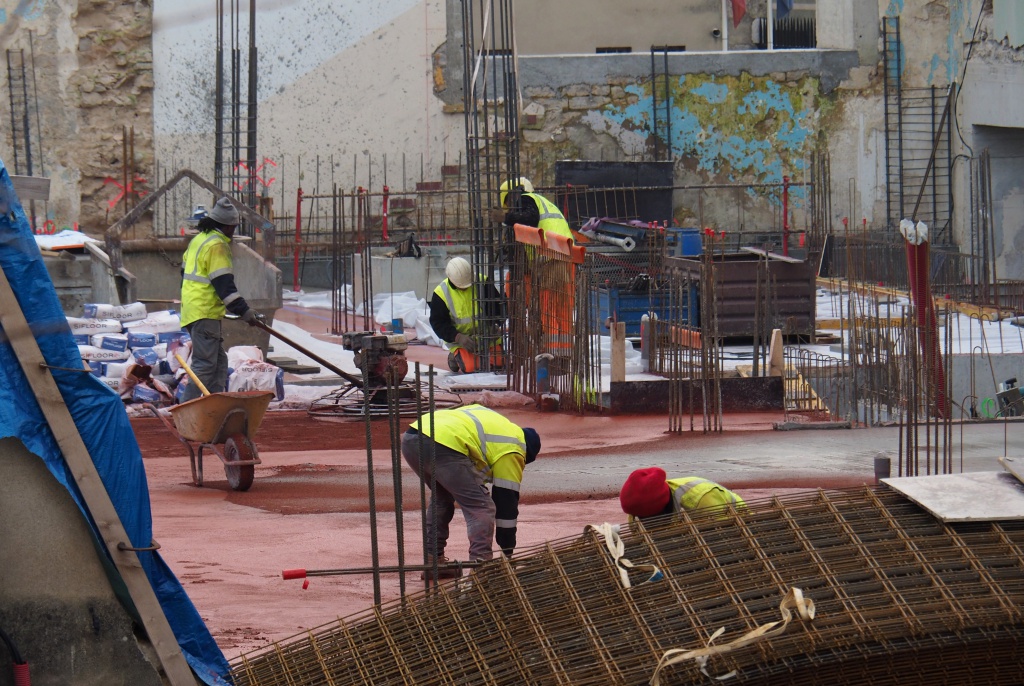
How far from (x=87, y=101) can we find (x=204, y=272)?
16.5 m

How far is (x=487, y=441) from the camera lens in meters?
6.29

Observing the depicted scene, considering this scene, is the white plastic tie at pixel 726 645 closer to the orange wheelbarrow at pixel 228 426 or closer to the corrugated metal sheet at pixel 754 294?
the orange wheelbarrow at pixel 228 426

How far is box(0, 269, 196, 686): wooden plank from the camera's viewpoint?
4758 mm

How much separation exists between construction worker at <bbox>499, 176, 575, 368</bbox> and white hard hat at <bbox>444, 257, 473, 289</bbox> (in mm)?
488

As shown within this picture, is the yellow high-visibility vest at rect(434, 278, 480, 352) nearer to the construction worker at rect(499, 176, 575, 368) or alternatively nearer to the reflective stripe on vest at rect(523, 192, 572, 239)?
the construction worker at rect(499, 176, 575, 368)

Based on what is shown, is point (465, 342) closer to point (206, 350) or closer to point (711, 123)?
point (206, 350)

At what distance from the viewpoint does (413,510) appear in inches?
328

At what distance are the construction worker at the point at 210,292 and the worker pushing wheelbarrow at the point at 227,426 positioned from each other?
1473 mm

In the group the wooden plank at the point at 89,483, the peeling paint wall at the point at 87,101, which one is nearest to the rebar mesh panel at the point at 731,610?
the wooden plank at the point at 89,483

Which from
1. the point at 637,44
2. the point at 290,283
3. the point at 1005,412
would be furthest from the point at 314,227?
the point at 1005,412

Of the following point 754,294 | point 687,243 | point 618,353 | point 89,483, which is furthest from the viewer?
point 687,243

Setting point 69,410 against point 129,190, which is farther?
point 129,190

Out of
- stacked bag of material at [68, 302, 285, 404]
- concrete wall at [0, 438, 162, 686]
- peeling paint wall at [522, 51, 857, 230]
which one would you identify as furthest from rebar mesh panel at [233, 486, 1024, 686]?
peeling paint wall at [522, 51, 857, 230]

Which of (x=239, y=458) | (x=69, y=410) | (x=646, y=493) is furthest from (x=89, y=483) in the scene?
(x=239, y=458)
